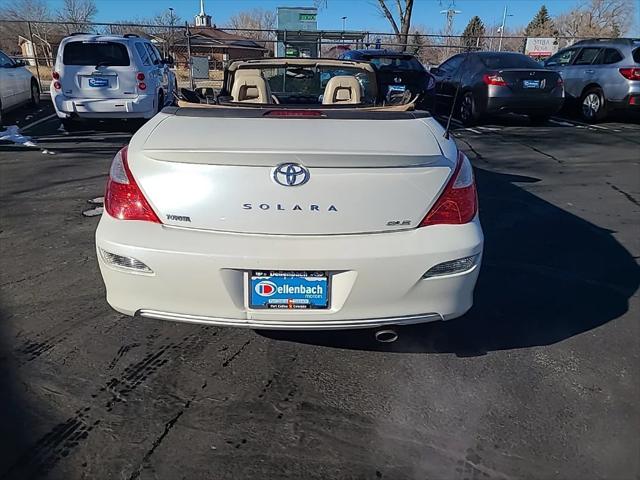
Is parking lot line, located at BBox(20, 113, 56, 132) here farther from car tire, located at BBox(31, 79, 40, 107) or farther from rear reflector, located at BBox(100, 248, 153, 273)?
rear reflector, located at BBox(100, 248, 153, 273)

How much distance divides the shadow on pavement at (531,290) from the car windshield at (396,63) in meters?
6.75

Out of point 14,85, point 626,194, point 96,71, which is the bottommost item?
point 626,194

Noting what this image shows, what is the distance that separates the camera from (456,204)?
8.13 feet

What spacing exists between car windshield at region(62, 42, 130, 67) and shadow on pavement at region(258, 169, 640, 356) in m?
7.18

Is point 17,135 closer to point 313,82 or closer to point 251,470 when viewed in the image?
point 313,82

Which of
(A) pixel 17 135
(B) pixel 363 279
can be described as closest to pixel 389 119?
(B) pixel 363 279

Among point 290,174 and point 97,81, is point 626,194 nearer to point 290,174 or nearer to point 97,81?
point 290,174

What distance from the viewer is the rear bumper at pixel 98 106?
9.06 m

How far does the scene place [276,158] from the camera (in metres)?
2.36

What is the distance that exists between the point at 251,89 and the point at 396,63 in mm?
7889

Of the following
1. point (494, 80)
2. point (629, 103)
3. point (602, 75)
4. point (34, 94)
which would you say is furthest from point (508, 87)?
point (34, 94)

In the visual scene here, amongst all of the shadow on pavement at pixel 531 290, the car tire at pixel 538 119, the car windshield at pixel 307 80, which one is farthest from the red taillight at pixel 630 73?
the car windshield at pixel 307 80

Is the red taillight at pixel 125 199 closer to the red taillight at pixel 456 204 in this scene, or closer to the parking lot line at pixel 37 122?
the red taillight at pixel 456 204

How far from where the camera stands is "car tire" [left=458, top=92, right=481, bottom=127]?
10.6 metres
